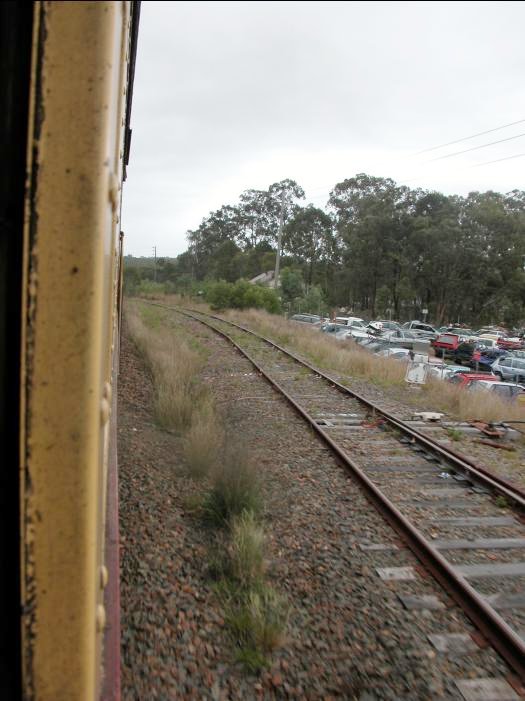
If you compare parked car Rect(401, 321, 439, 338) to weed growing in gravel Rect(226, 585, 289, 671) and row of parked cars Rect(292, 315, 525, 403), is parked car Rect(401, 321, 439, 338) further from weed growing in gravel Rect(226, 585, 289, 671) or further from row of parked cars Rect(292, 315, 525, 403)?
weed growing in gravel Rect(226, 585, 289, 671)

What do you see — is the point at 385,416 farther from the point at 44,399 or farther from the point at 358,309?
the point at 358,309

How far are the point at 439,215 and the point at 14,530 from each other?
52.1 m

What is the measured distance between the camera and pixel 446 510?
532 cm

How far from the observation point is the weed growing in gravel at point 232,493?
467cm

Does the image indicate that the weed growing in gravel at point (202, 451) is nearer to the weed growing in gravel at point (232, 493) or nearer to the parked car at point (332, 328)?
the weed growing in gravel at point (232, 493)

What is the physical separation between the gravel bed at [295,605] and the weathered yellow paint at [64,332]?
74.1 inches

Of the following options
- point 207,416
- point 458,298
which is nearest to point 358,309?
point 458,298

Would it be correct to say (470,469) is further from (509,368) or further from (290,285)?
(290,285)

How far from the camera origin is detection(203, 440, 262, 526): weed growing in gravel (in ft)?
15.3

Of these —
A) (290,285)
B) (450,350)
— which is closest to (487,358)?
(450,350)

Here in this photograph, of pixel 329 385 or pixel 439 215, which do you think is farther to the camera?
pixel 439 215

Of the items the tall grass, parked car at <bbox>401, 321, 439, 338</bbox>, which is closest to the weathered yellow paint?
the tall grass

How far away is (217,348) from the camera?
651 inches

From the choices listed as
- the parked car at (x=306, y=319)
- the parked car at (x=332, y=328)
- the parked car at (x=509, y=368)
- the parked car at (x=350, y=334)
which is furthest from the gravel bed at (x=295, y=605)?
the parked car at (x=306, y=319)
